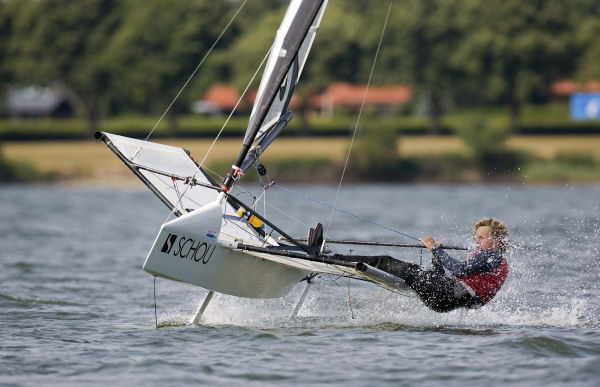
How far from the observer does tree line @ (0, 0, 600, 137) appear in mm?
59812

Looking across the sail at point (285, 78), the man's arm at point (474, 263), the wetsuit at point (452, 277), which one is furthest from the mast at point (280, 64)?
the man's arm at point (474, 263)

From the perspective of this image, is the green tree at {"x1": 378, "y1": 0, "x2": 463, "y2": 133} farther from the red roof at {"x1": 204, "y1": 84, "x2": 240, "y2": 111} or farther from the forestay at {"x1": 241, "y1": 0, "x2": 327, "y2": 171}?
the forestay at {"x1": 241, "y1": 0, "x2": 327, "y2": 171}

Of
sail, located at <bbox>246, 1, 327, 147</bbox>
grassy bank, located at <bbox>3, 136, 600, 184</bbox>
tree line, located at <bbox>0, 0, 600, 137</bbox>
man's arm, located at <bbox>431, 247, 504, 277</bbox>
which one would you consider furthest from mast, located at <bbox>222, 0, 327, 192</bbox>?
tree line, located at <bbox>0, 0, 600, 137</bbox>

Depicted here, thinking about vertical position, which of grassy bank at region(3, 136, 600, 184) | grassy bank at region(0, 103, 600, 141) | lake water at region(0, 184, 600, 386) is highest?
grassy bank at region(0, 103, 600, 141)

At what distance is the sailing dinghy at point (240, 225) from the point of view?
9984mm

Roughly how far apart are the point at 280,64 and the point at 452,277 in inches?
109

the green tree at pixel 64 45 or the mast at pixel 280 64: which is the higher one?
the green tree at pixel 64 45

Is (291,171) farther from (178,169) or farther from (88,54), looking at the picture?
(178,169)

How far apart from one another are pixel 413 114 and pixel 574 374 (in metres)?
70.0

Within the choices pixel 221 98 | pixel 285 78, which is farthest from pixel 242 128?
pixel 285 78

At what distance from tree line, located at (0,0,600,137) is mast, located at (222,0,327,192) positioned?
4707 centimetres

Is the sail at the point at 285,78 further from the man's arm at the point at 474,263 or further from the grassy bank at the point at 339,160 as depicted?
the grassy bank at the point at 339,160

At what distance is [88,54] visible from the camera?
2539 inches

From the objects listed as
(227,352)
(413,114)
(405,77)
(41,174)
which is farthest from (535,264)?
(413,114)
